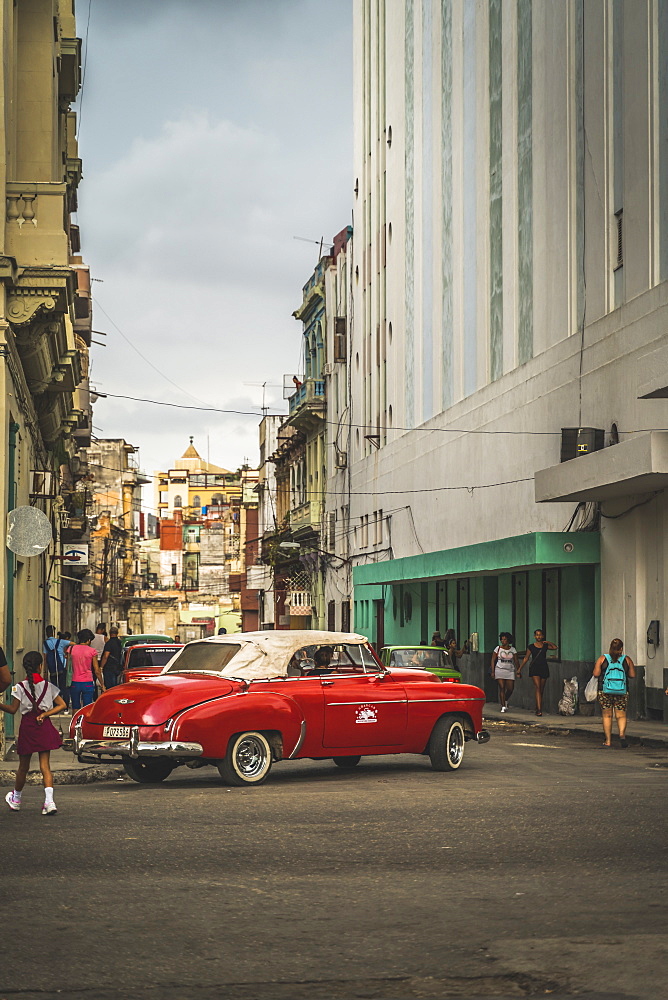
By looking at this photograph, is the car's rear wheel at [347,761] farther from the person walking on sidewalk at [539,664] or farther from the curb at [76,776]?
the person walking on sidewalk at [539,664]

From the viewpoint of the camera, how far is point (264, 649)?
1591cm

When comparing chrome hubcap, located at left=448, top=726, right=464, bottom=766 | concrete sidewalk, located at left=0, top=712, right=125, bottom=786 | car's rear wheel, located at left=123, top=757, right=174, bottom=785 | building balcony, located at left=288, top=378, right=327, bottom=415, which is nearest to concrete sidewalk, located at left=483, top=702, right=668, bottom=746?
chrome hubcap, located at left=448, top=726, right=464, bottom=766

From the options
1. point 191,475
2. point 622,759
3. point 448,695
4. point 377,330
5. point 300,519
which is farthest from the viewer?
point 191,475

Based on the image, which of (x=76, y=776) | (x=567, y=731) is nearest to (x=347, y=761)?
(x=76, y=776)

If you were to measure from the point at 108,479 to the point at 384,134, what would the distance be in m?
52.0

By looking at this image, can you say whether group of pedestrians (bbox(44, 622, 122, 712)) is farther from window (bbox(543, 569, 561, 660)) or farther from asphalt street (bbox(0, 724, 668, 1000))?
window (bbox(543, 569, 561, 660))

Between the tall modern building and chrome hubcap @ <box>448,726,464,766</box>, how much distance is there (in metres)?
7.39

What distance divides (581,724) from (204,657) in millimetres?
11755

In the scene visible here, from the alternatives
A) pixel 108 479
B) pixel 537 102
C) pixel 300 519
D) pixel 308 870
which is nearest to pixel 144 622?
pixel 108 479

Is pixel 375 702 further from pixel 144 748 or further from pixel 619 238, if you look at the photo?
pixel 619 238

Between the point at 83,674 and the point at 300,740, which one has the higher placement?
the point at 83,674

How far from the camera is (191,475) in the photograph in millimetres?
180875

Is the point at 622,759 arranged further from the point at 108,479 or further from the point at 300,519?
the point at 108,479

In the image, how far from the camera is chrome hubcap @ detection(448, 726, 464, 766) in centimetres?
1675
